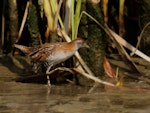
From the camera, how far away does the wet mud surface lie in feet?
18.3

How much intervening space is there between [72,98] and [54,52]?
0.82m

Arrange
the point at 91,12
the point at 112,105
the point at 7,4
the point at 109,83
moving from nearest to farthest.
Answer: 1. the point at 112,105
2. the point at 109,83
3. the point at 91,12
4. the point at 7,4

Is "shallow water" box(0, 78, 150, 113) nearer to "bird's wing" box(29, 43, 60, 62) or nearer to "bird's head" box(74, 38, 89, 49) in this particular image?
"bird's wing" box(29, 43, 60, 62)

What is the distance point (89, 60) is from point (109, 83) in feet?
2.11

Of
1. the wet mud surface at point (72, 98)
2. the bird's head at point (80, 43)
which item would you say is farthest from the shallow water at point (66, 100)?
the bird's head at point (80, 43)

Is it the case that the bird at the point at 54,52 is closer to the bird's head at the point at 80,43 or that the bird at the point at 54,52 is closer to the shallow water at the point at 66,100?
the bird's head at the point at 80,43

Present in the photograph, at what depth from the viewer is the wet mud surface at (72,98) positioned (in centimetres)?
557

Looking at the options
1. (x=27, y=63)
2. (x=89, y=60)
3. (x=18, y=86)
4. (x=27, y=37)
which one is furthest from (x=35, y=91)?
(x=27, y=37)

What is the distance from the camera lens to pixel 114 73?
7.11 meters

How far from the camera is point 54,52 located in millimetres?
6633

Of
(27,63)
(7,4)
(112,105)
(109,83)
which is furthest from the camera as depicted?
(7,4)

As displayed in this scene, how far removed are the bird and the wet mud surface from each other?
1.01 feet

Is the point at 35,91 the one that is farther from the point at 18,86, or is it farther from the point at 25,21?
the point at 25,21

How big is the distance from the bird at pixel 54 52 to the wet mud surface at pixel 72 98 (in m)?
0.31
